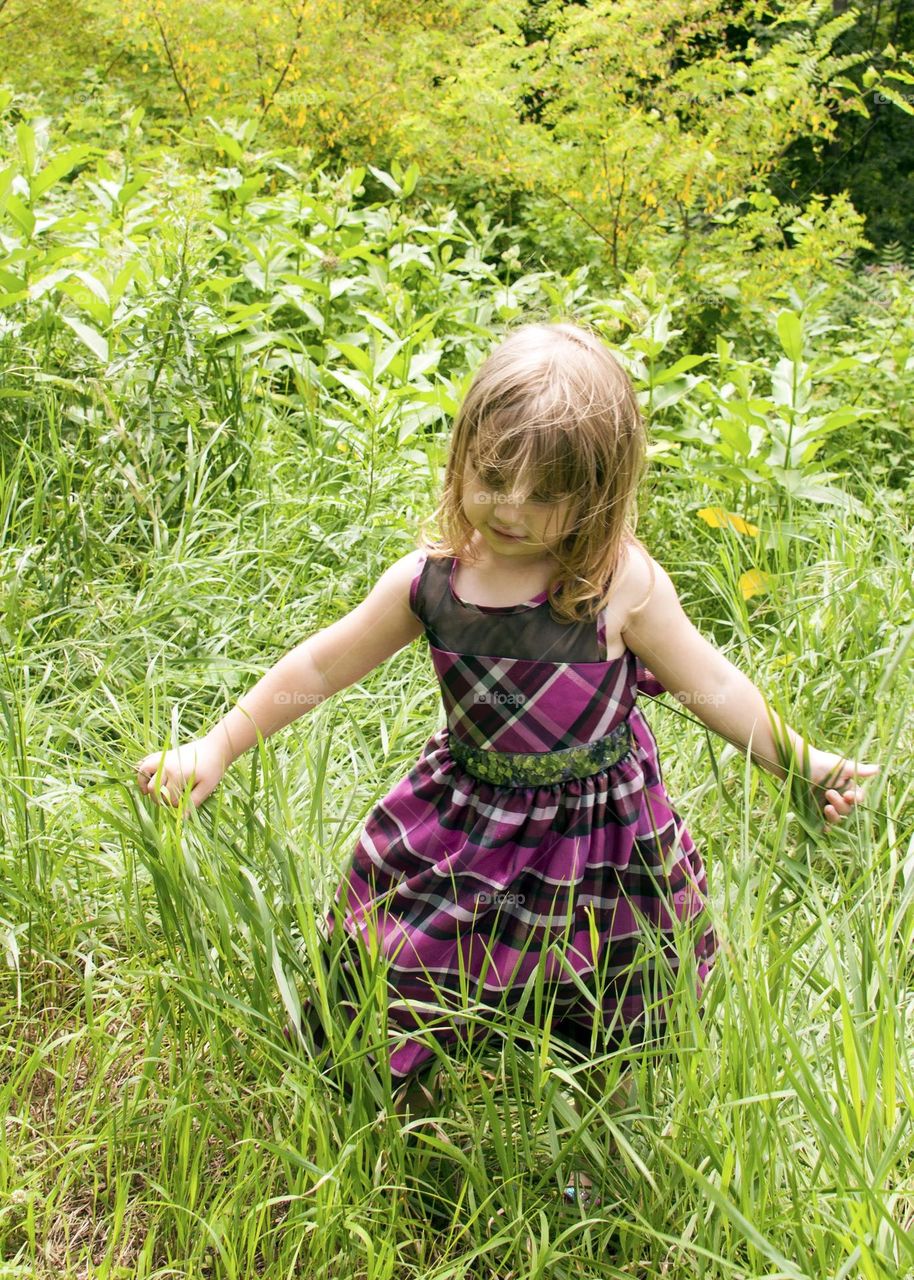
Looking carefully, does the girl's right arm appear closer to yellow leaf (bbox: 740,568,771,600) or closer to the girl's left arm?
the girl's left arm

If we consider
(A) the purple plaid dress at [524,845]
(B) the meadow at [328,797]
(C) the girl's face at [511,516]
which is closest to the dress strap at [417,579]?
(A) the purple plaid dress at [524,845]

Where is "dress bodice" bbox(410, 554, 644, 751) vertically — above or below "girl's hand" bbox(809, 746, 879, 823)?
Answer: above

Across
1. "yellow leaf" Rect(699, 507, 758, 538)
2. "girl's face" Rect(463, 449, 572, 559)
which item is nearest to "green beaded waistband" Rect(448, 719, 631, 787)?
"girl's face" Rect(463, 449, 572, 559)

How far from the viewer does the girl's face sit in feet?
4.69

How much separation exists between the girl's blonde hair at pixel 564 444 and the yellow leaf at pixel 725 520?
1.35 metres

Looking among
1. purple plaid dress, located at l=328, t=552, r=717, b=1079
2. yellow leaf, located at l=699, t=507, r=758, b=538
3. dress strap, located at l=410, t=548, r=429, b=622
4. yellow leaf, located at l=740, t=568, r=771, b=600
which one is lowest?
yellow leaf, located at l=740, t=568, r=771, b=600

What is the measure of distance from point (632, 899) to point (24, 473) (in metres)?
1.89

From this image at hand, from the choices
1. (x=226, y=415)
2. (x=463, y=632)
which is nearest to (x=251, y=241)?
(x=226, y=415)

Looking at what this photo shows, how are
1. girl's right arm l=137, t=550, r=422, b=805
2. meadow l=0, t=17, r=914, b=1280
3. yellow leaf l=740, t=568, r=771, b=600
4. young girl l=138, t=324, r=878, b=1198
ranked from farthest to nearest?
1. yellow leaf l=740, t=568, r=771, b=600
2. girl's right arm l=137, t=550, r=422, b=805
3. young girl l=138, t=324, r=878, b=1198
4. meadow l=0, t=17, r=914, b=1280

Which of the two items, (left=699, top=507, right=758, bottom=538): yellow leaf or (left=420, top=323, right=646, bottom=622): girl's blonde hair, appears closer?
(left=420, top=323, right=646, bottom=622): girl's blonde hair

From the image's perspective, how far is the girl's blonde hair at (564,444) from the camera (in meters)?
1.41

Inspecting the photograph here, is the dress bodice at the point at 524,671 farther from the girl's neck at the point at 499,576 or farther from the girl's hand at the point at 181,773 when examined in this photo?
the girl's hand at the point at 181,773

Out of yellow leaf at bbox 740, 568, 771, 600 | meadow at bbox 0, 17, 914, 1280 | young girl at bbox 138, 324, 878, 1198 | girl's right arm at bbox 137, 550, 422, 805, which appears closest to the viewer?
meadow at bbox 0, 17, 914, 1280

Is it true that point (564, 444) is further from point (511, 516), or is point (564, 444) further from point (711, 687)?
point (711, 687)
